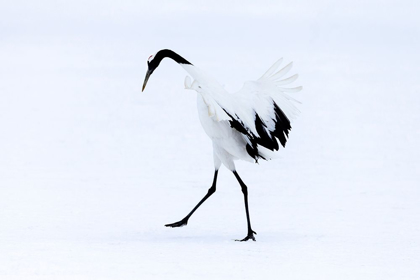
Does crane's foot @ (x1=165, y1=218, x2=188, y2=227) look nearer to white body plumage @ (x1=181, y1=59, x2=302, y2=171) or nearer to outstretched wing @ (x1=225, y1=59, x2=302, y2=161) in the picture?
white body plumage @ (x1=181, y1=59, x2=302, y2=171)

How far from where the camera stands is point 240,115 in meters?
8.02

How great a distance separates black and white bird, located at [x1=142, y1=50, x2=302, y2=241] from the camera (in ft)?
25.6

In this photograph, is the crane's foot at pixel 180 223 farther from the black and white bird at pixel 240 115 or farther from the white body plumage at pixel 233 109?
the white body plumage at pixel 233 109

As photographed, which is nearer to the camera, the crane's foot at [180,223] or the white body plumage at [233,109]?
Answer: the white body plumage at [233,109]

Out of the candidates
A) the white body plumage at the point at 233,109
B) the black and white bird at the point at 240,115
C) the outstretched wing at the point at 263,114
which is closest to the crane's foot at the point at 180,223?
the black and white bird at the point at 240,115

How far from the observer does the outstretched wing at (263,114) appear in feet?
26.5

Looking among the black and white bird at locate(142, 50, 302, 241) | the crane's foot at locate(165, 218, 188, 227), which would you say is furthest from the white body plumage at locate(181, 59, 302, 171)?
the crane's foot at locate(165, 218, 188, 227)

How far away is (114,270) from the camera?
681cm

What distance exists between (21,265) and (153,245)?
4.41 feet

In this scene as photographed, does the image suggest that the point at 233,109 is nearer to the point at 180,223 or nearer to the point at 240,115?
the point at 240,115

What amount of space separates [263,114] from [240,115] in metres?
0.60

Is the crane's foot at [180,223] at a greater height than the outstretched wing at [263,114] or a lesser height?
lesser

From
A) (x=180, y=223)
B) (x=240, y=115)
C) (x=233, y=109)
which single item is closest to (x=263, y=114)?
(x=240, y=115)

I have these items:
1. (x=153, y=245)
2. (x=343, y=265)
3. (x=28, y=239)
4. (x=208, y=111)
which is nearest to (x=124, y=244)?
(x=153, y=245)
